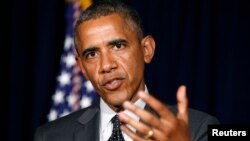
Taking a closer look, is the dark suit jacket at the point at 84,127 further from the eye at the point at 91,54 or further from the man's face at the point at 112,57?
the eye at the point at 91,54

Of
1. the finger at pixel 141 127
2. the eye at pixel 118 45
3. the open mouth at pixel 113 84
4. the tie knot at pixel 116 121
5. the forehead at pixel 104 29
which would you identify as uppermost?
the forehead at pixel 104 29

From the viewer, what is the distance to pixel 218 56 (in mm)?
3027

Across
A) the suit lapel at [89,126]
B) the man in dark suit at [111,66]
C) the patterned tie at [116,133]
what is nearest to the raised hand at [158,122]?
the man in dark suit at [111,66]

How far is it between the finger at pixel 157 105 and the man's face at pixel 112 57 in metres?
0.53

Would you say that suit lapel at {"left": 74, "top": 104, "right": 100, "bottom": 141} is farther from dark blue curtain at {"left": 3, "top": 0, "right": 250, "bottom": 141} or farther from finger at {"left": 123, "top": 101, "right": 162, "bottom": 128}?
dark blue curtain at {"left": 3, "top": 0, "right": 250, "bottom": 141}

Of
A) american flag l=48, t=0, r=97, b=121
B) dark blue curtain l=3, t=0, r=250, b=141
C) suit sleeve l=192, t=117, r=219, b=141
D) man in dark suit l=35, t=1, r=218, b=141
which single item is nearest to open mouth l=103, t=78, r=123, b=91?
man in dark suit l=35, t=1, r=218, b=141

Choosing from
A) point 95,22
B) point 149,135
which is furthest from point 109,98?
Answer: point 149,135

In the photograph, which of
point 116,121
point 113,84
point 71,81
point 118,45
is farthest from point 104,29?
point 71,81

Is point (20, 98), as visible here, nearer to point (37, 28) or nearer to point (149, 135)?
point (37, 28)

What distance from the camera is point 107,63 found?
1610 mm

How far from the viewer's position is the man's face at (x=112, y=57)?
162 centimetres

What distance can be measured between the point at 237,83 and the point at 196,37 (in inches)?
16.2

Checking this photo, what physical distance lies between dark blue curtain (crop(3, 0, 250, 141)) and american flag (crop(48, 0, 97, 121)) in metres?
0.21

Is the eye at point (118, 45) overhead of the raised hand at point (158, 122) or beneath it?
overhead
